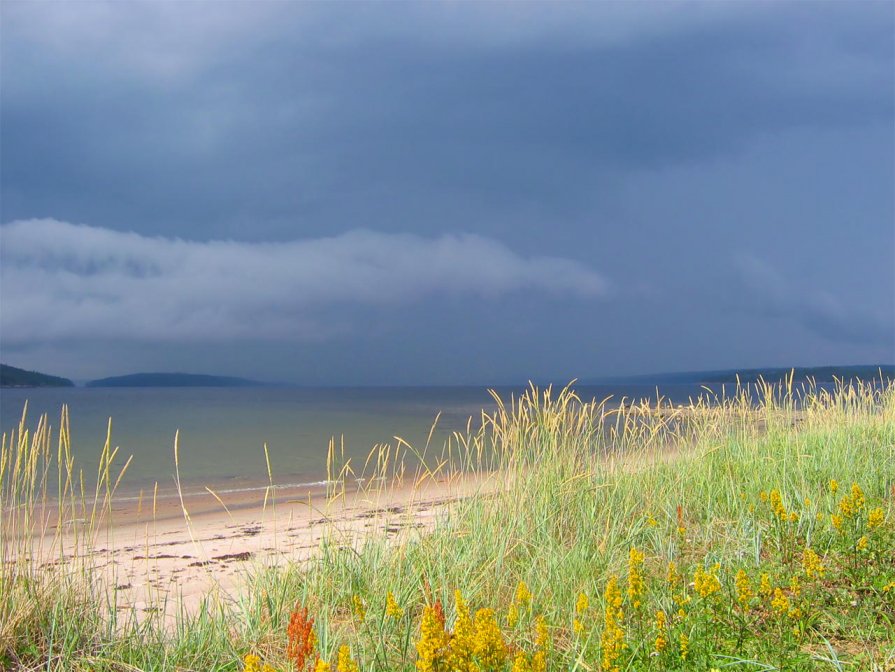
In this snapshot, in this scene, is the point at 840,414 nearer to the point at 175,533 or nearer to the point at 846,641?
the point at 846,641

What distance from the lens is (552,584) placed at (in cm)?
404

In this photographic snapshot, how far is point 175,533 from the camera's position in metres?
10.1

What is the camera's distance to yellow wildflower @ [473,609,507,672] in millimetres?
2055

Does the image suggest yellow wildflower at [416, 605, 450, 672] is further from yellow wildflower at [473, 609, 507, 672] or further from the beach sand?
the beach sand

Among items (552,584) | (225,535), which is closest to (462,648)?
(552,584)

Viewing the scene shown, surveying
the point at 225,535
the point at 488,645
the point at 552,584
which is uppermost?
the point at 488,645

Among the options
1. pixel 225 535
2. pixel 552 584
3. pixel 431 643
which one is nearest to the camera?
pixel 431 643

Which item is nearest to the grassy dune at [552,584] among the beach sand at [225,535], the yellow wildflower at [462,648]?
the yellow wildflower at [462,648]

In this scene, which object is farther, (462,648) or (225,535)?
(225,535)

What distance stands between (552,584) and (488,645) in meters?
2.10

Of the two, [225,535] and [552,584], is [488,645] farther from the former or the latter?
[225,535]

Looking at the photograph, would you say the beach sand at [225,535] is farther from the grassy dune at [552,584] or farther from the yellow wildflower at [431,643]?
the yellow wildflower at [431,643]

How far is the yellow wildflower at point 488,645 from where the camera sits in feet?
6.74

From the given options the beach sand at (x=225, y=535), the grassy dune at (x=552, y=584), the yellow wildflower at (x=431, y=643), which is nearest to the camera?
the yellow wildflower at (x=431, y=643)
